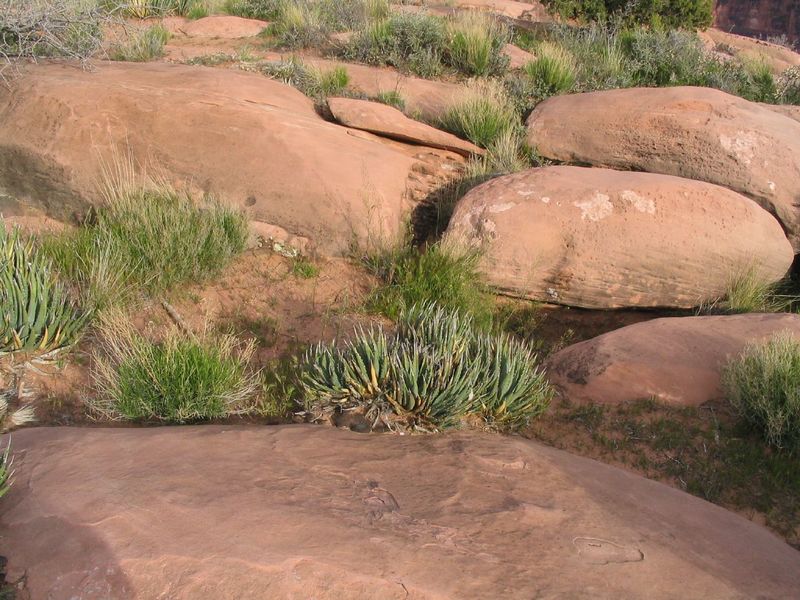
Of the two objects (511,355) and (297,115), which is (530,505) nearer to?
(511,355)

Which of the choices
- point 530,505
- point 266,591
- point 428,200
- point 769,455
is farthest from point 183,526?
point 428,200

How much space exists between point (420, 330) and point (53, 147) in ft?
13.1

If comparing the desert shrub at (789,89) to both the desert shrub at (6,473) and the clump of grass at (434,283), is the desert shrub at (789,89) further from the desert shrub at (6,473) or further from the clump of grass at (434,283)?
the desert shrub at (6,473)

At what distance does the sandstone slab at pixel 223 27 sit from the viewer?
1136 centimetres

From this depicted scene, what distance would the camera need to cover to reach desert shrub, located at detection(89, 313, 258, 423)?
4.08 metres

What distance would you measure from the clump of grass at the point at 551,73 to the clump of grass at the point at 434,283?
384 cm

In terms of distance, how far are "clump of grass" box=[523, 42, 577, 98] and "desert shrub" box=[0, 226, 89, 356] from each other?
626 cm

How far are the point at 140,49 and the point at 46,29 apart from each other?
2.22 metres

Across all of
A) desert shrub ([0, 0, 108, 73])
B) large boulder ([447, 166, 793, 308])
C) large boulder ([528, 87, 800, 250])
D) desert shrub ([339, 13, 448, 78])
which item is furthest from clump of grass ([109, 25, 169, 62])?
large boulder ([447, 166, 793, 308])

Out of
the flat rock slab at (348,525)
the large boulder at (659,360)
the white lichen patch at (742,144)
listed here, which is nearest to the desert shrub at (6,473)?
the flat rock slab at (348,525)

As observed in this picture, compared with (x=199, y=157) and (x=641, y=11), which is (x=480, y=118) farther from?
(x=641, y=11)

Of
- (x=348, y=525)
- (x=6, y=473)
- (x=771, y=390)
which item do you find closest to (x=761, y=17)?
(x=771, y=390)

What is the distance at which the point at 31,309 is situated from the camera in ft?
14.7

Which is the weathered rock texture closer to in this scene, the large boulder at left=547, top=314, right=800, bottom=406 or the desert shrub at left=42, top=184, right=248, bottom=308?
the large boulder at left=547, top=314, right=800, bottom=406
